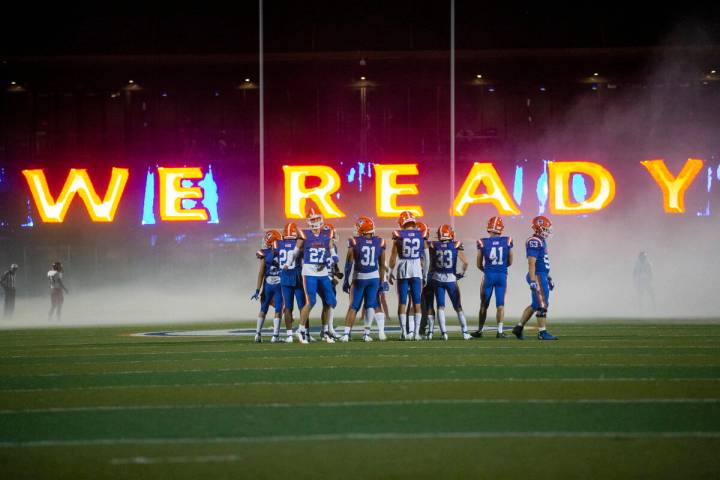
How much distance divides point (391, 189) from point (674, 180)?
26.1ft

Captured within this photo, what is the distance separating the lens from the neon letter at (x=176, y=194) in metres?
31.5

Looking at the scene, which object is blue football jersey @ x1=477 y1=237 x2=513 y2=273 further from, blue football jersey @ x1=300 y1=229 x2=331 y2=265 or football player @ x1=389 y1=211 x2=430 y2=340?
blue football jersey @ x1=300 y1=229 x2=331 y2=265

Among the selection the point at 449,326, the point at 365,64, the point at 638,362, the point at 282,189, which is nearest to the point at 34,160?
the point at 282,189

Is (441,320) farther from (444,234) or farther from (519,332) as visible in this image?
(444,234)

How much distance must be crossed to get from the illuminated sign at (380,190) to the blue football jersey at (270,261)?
15.5 m

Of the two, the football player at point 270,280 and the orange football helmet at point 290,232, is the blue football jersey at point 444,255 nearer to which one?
the orange football helmet at point 290,232

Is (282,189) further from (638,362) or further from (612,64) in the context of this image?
(638,362)

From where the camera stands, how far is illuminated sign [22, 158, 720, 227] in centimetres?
3089

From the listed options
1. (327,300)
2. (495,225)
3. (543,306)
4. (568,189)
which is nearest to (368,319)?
(327,300)

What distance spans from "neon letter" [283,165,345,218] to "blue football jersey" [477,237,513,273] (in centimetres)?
1511

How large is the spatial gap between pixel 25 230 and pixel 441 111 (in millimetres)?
13093

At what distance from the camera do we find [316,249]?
14.4 m

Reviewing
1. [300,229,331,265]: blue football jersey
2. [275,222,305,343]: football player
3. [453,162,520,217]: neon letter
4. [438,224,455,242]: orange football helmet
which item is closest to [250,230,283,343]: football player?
[275,222,305,343]: football player

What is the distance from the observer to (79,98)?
113 ft
